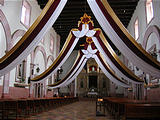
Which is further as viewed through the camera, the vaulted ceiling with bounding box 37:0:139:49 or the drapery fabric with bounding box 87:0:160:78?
the vaulted ceiling with bounding box 37:0:139:49

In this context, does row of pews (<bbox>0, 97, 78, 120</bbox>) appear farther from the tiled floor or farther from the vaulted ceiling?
the vaulted ceiling

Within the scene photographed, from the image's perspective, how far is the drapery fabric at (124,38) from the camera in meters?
5.66

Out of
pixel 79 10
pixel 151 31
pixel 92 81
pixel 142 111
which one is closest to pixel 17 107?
pixel 142 111

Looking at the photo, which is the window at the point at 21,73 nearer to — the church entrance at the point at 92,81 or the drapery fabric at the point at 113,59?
the drapery fabric at the point at 113,59

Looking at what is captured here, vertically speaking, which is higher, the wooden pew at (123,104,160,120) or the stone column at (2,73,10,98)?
the stone column at (2,73,10,98)

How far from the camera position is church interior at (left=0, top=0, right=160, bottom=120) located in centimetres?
579

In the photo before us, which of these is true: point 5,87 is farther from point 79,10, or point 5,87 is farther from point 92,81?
point 92,81

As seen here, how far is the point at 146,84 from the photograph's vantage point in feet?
36.6

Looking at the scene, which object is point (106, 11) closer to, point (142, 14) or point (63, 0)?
point (63, 0)

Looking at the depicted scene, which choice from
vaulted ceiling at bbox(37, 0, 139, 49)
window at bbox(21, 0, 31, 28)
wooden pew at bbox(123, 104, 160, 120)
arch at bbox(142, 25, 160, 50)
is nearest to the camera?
wooden pew at bbox(123, 104, 160, 120)

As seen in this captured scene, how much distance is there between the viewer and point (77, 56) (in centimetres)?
1304

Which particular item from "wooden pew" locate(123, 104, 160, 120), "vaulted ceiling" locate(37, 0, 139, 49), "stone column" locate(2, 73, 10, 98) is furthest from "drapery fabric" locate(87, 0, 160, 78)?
"vaulted ceiling" locate(37, 0, 139, 49)

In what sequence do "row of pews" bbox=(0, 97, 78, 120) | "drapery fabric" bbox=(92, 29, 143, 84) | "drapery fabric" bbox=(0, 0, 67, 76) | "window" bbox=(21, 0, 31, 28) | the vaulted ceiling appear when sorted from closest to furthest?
"drapery fabric" bbox=(0, 0, 67, 76) → "row of pews" bbox=(0, 97, 78, 120) → "drapery fabric" bbox=(92, 29, 143, 84) → "window" bbox=(21, 0, 31, 28) → the vaulted ceiling

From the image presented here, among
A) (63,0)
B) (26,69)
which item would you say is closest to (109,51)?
(63,0)
